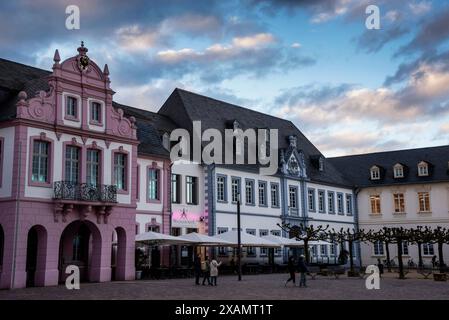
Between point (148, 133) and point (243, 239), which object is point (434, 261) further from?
point (148, 133)

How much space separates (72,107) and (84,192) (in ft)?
14.3

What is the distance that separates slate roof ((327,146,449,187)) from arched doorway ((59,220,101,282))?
37.2 metres

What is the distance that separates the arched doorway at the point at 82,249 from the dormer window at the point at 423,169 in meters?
38.2

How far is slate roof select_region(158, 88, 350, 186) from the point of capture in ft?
160

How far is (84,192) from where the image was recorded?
31.3 meters

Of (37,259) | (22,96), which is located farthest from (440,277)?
(22,96)

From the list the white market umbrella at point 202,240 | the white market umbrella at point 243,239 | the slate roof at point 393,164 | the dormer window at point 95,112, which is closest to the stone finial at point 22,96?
the dormer window at point 95,112

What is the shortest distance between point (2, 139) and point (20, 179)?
94.5 inches

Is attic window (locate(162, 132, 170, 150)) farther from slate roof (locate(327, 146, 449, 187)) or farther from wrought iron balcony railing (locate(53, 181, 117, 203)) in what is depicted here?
slate roof (locate(327, 146, 449, 187))

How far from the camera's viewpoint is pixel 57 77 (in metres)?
31.0

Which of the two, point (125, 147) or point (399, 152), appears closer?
point (125, 147)
